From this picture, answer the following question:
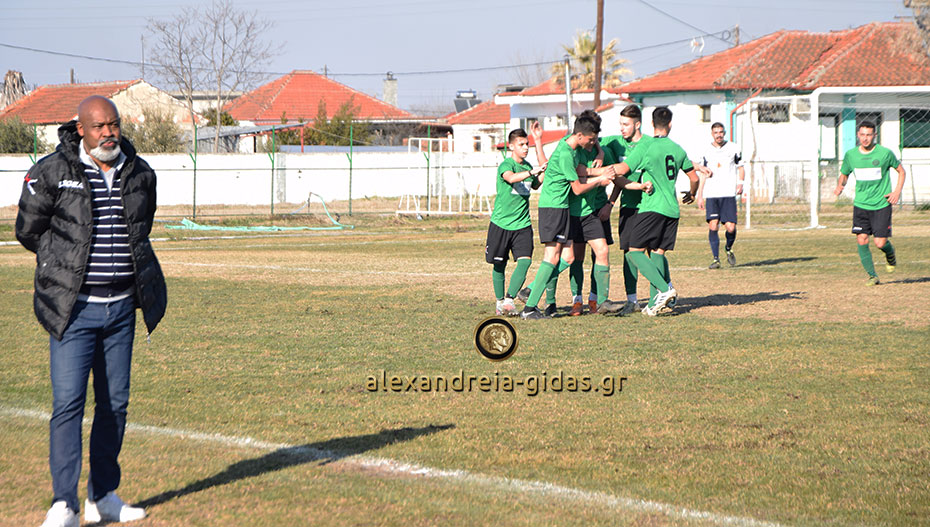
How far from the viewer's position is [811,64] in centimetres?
Answer: 4269

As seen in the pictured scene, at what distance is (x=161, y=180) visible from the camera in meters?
39.1

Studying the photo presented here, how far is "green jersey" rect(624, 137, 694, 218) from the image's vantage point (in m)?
10.1

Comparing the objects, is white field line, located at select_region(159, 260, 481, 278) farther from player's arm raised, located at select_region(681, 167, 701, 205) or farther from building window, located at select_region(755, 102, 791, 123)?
building window, located at select_region(755, 102, 791, 123)

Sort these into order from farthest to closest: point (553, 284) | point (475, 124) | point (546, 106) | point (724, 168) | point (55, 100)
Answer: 1. point (475, 124)
2. point (55, 100)
3. point (546, 106)
4. point (724, 168)
5. point (553, 284)

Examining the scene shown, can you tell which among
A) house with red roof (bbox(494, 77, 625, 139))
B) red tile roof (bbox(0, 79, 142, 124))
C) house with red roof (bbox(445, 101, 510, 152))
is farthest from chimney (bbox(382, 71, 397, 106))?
house with red roof (bbox(494, 77, 625, 139))

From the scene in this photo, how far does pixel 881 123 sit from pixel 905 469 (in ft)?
119

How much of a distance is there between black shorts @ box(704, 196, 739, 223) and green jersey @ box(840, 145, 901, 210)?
286 centimetres

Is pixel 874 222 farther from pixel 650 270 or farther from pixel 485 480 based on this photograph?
pixel 485 480

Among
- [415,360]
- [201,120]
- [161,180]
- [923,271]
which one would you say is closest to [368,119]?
[201,120]

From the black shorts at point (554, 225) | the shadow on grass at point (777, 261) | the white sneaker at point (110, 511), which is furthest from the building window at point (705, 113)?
the white sneaker at point (110, 511)

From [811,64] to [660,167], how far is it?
35.7 m

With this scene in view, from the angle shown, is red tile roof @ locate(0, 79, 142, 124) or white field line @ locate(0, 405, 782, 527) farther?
red tile roof @ locate(0, 79, 142, 124)

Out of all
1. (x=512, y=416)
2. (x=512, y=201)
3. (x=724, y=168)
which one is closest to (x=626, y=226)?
(x=512, y=201)

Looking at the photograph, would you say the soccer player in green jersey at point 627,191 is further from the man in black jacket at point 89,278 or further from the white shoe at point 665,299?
the man in black jacket at point 89,278
